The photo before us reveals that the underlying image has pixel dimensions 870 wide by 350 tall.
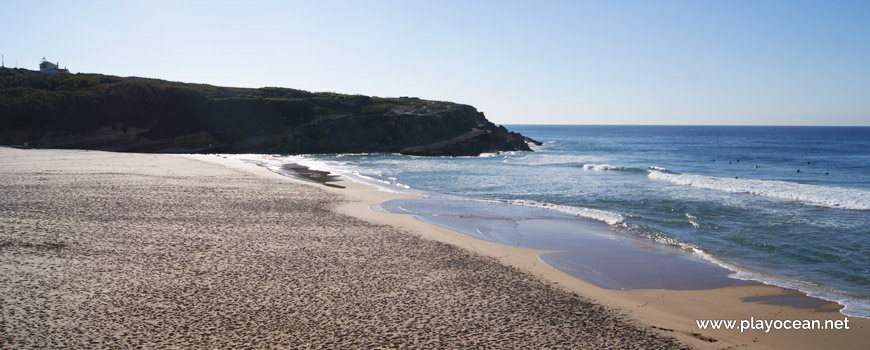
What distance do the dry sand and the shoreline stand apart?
280mm

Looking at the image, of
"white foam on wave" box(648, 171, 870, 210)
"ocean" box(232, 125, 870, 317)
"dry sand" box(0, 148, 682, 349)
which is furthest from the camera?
"white foam on wave" box(648, 171, 870, 210)

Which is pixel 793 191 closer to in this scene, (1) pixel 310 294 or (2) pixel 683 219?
(2) pixel 683 219

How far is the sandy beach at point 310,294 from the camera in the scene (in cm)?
754

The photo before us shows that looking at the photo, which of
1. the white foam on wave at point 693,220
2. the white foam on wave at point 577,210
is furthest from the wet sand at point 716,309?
the white foam on wave at point 693,220

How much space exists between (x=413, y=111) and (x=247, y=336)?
63.5 metres

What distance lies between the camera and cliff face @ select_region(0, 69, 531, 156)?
52.3 m

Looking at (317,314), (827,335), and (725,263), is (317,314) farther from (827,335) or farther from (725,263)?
(725,263)

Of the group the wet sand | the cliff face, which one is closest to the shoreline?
the wet sand

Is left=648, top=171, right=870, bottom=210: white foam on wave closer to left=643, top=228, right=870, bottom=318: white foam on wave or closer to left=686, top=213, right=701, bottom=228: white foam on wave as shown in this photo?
left=686, top=213, right=701, bottom=228: white foam on wave

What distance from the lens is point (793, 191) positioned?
26.6m

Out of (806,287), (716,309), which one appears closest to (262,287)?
(716,309)

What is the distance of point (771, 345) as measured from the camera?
795 cm

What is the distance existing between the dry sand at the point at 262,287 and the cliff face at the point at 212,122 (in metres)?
43.3

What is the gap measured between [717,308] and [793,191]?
2179 cm
